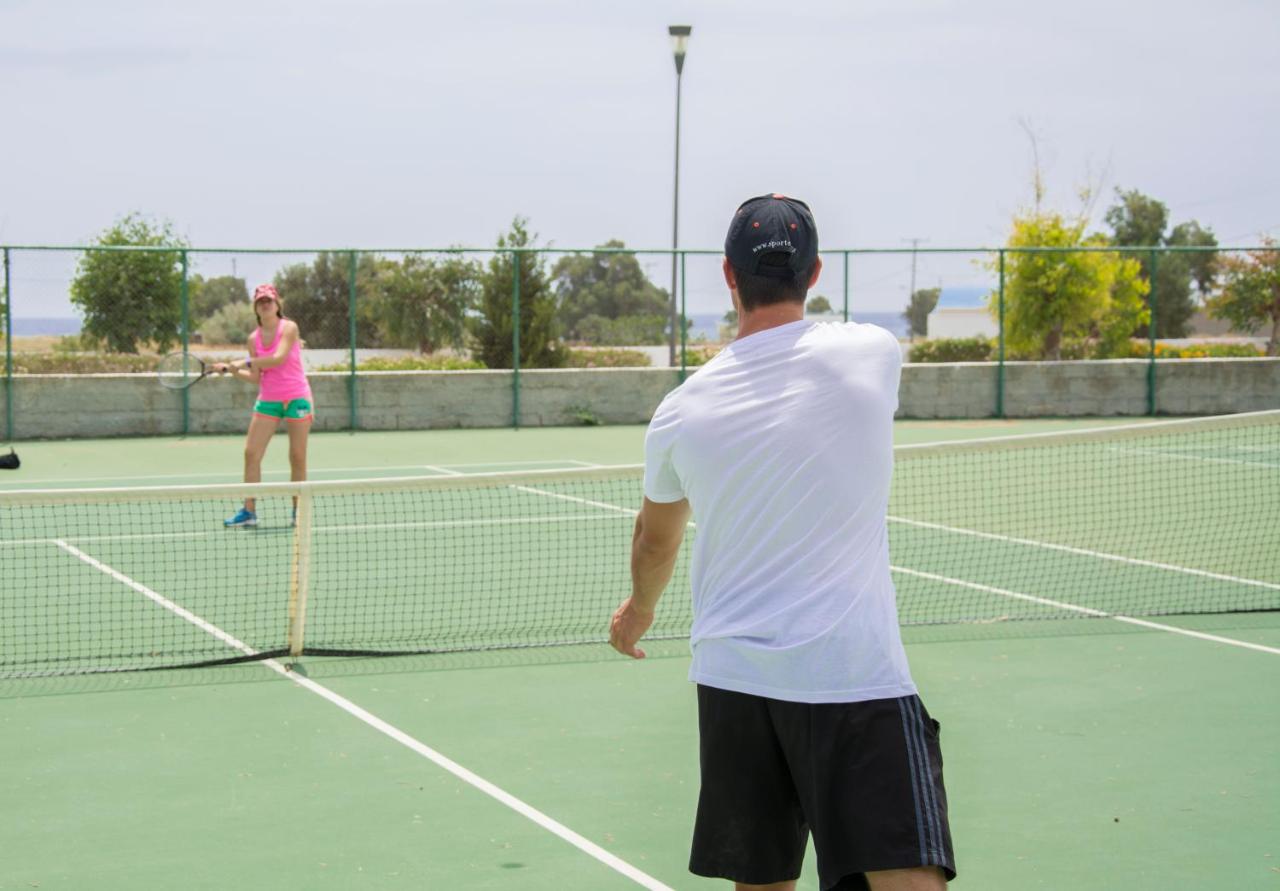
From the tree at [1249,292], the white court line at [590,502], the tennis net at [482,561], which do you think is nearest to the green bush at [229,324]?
the tennis net at [482,561]

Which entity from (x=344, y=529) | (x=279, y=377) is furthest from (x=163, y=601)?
(x=279, y=377)

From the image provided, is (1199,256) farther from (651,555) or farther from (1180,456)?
(651,555)

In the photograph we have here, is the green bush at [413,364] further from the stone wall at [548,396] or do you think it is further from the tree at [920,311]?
the tree at [920,311]

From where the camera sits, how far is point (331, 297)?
23.2 meters

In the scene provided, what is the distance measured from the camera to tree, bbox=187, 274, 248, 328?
66.3 ft

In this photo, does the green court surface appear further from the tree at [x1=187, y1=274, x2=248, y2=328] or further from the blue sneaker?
the tree at [x1=187, y1=274, x2=248, y2=328]

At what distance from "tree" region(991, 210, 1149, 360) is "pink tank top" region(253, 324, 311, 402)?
54.8 ft

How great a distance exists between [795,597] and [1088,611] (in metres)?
6.08

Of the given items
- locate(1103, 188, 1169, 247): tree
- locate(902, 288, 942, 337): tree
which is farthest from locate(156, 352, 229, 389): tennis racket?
locate(1103, 188, 1169, 247): tree

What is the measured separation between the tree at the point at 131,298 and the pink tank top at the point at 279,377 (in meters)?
9.23

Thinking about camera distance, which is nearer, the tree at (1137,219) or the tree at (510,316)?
the tree at (510,316)

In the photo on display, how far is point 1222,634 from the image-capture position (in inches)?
306

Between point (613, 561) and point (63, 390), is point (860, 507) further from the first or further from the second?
point (63, 390)

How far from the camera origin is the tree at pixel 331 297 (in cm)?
2173
